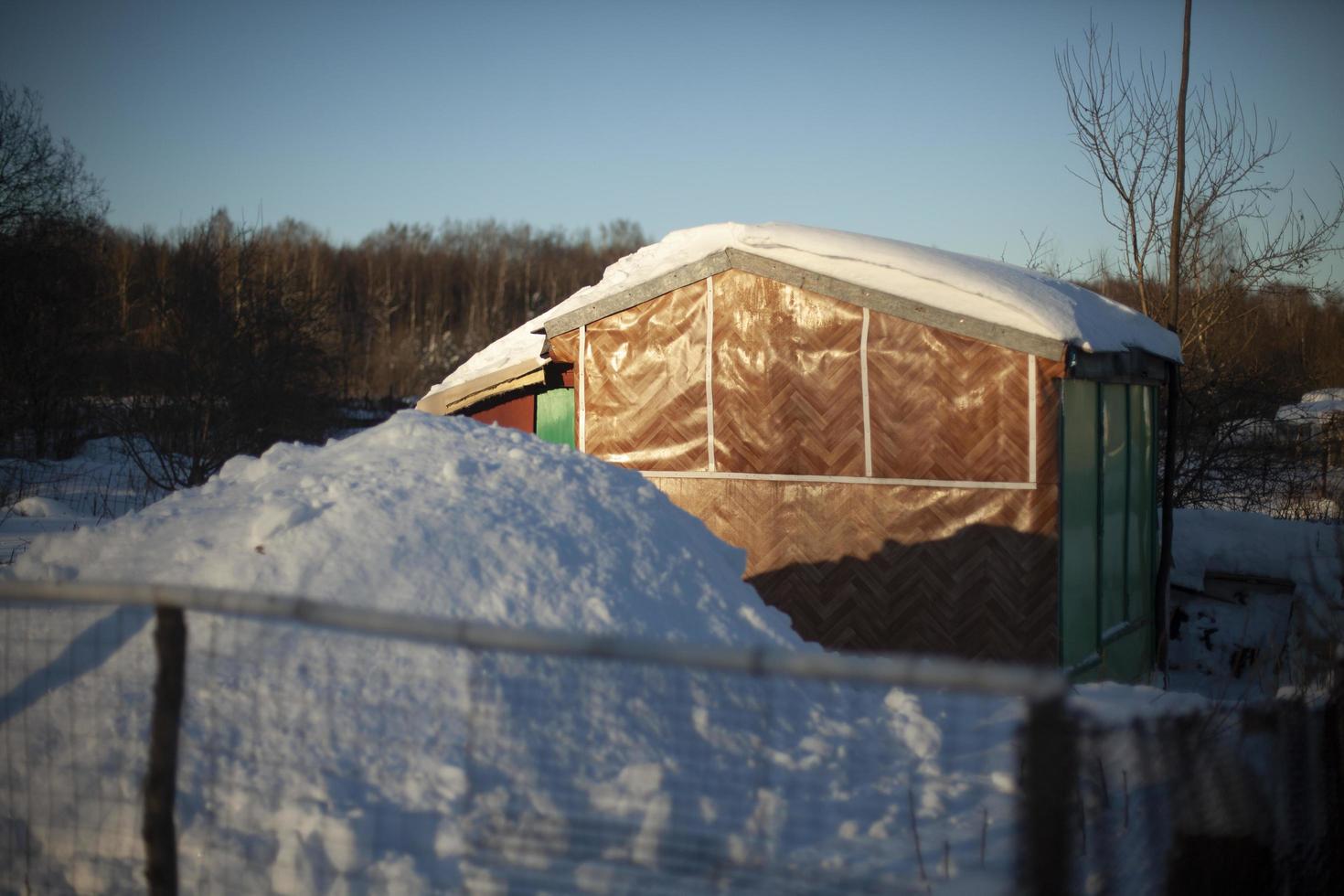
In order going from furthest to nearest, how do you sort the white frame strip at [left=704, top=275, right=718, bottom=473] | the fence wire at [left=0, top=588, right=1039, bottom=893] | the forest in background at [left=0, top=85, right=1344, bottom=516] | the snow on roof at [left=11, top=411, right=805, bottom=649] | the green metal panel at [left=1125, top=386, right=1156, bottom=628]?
the forest in background at [left=0, top=85, right=1344, bottom=516], the green metal panel at [left=1125, top=386, right=1156, bottom=628], the white frame strip at [left=704, top=275, right=718, bottom=473], the snow on roof at [left=11, top=411, right=805, bottom=649], the fence wire at [left=0, top=588, right=1039, bottom=893]

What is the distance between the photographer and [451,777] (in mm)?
3488

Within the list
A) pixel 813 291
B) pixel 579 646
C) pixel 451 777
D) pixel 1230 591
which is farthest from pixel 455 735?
pixel 1230 591

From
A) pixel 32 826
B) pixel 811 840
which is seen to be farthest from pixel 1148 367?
pixel 32 826

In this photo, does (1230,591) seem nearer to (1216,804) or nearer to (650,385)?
(650,385)

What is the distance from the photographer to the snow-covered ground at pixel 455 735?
10.3 feet

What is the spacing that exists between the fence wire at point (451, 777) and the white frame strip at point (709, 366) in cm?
450

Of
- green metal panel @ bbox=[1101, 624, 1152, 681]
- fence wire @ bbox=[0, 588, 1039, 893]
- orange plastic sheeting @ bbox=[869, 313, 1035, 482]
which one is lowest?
green metal panel @ bbox=[1101, 624, 1152, 681]

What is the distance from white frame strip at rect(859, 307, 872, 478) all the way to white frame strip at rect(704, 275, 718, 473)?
1287mm

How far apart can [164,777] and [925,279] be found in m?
6.58

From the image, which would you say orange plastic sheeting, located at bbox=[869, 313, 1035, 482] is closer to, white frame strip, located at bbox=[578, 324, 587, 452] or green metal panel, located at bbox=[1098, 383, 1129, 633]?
green metal panel, located at bbox=[1098, 383, 1129, 633]

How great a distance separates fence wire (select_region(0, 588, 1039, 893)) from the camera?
3.08m

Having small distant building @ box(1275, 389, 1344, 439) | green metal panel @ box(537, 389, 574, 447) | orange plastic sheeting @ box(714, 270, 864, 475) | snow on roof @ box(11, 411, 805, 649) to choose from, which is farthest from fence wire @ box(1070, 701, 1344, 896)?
small distant building @ box(1275, 389, 1344, 439)

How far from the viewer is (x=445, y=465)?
5.58m

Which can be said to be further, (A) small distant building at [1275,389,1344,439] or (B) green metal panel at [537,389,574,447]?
(A) small distant building at [1275,389,1344,439]
